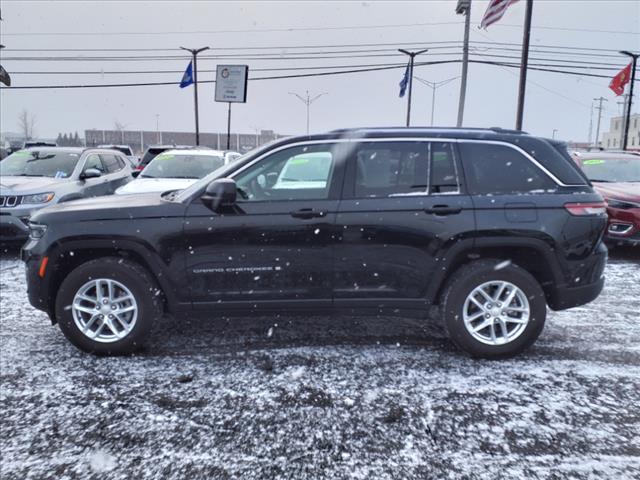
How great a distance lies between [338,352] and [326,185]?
139cm

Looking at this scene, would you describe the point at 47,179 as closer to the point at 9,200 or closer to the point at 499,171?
the point at 9,200

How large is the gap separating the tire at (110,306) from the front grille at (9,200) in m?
4.30

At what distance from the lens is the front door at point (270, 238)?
3637 millimetres

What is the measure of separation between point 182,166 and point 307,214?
5.94 metres

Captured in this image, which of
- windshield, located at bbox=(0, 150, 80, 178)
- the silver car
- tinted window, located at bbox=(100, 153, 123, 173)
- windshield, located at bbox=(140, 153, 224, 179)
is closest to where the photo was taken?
the silver car

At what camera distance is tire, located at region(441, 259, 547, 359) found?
3668mm

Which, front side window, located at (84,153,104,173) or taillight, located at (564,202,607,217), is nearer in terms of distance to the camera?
taillight, located at (564,202,607,217)

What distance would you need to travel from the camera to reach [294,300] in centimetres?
373

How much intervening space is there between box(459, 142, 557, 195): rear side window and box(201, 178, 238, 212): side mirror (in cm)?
186

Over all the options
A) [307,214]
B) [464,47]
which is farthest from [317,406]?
[464,47]

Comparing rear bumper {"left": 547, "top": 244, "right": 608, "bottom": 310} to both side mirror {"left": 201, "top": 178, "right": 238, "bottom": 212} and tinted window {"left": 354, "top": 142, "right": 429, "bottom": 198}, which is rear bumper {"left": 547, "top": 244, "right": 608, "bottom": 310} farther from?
side mirror {"left": 201, "top": 178, "right": 238, "bottom": 212}

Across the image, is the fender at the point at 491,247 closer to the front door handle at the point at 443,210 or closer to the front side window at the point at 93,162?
the front door handle at the point at 443,210

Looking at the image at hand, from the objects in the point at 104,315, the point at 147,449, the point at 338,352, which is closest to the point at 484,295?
the point at 338,352

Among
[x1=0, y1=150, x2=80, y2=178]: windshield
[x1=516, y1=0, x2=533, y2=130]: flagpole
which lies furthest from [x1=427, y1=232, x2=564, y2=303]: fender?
[x1=516, y1=0, x2=533, y2=130]: flagpole
